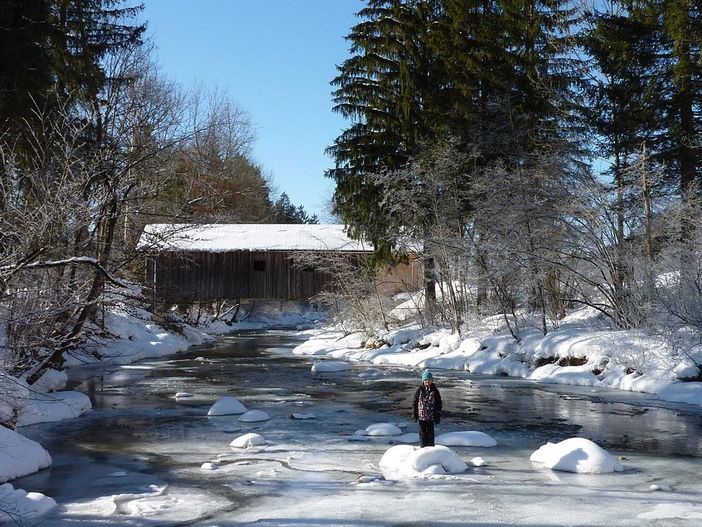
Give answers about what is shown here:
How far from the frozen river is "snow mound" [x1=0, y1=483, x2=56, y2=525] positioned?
0.81 ft

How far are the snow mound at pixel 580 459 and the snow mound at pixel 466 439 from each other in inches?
61.8

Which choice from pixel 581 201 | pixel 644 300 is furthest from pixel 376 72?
pixel 644 300

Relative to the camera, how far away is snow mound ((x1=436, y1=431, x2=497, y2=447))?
1270 cm

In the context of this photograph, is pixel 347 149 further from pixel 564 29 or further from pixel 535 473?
pixel 535 473

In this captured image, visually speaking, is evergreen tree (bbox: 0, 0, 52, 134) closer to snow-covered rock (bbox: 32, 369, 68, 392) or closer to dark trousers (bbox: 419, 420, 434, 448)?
snow-covered rock (bbox: 32, 369, 68, 392)

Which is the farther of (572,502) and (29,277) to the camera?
(29,277)

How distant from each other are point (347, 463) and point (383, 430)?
243cm

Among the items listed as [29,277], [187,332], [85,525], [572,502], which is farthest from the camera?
[187,332]

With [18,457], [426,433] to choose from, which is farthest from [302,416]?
[18,457]

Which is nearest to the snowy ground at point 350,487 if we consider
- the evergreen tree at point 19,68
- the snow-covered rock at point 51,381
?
the snow-covered rock at point 51,381

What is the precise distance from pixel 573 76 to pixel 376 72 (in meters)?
8.50

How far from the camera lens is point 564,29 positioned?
27.3m

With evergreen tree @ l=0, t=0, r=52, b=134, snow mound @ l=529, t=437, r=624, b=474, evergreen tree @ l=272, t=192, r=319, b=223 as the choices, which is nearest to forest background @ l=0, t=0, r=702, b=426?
evergreen tree @ l=0, t=0, r=52, b=134

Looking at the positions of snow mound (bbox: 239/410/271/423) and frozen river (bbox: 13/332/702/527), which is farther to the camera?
snow mound (bbox: 239/410/271/423)
